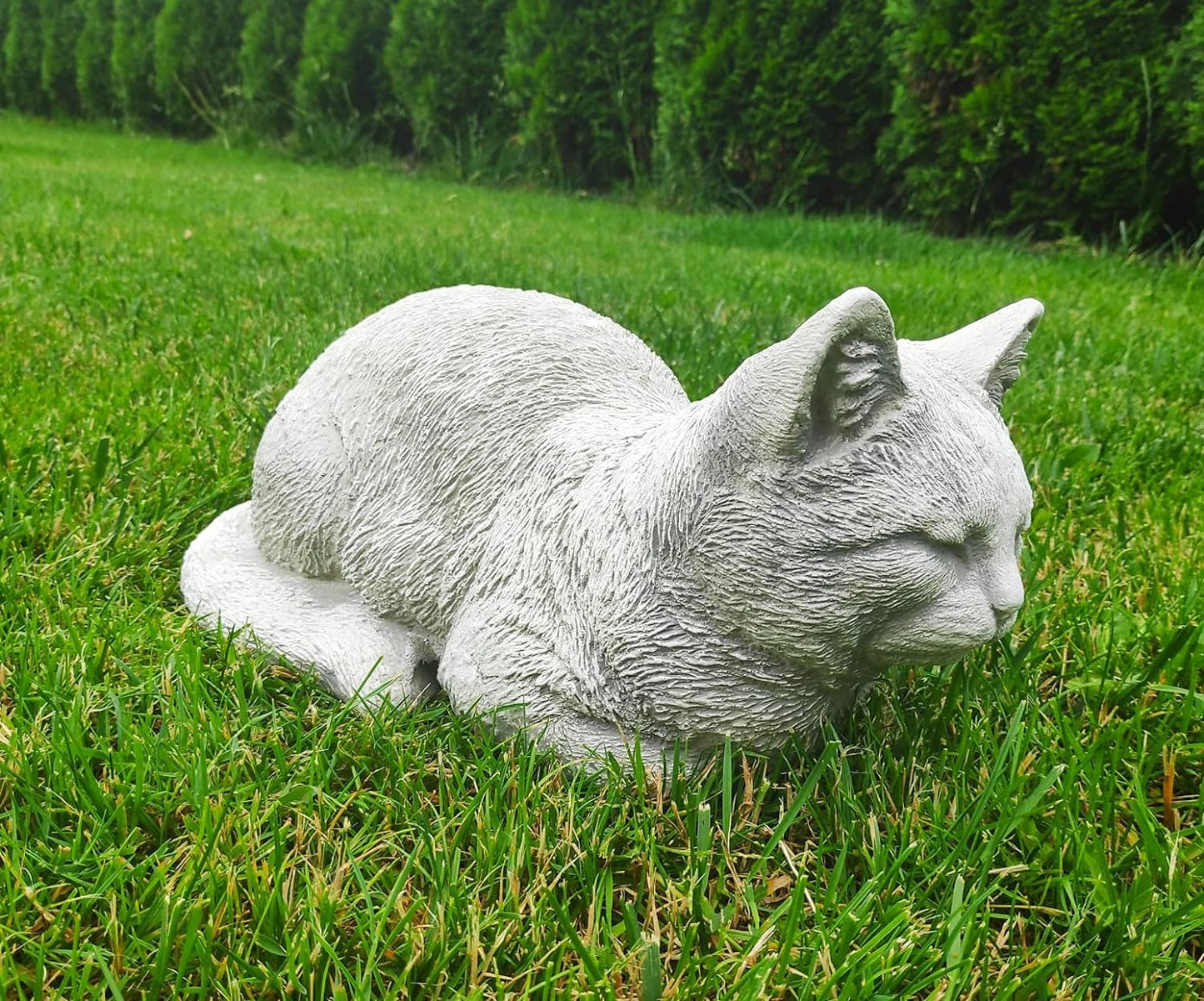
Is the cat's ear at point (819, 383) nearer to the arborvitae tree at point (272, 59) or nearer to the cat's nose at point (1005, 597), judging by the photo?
the cat's nose at point (1005, 597)

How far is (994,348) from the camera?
1.43m

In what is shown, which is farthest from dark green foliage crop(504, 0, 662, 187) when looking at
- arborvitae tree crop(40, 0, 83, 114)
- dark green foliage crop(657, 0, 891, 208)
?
arborvitae tree crop(40, 0, 83, 114)

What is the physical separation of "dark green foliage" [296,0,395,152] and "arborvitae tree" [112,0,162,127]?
4.23 metres

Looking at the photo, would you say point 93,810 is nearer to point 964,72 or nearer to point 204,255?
point 204,255

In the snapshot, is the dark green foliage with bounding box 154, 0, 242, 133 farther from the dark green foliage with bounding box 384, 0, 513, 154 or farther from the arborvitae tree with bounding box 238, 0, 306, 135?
the dark green foliage with bounding box 384, 0, 513, 154

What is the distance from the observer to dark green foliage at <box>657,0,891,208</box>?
7438 millimetres

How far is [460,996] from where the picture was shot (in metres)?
1.18

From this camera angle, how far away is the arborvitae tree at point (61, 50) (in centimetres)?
1605

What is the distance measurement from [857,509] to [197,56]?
15218mm

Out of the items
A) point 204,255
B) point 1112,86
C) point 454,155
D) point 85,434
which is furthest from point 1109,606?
point 454,155

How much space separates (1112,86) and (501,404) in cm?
587

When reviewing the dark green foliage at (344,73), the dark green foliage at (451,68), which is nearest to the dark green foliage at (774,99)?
the dark green foliage at (451,68)

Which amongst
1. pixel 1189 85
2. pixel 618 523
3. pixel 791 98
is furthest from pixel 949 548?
pixel 791 98

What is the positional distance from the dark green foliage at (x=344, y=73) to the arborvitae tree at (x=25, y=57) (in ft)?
25.9
